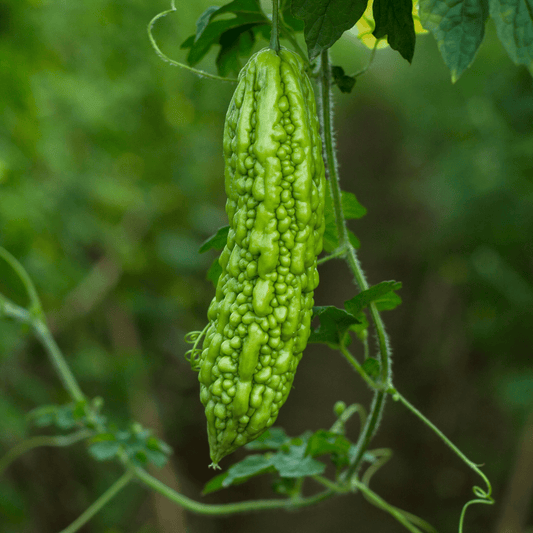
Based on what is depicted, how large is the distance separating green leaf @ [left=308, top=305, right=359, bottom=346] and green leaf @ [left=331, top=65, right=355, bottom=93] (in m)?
0.39

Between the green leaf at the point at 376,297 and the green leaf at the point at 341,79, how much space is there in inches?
13.9

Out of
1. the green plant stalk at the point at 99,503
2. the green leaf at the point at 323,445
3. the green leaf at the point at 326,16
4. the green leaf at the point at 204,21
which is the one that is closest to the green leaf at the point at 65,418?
the green plant stalk at the point at 99,503

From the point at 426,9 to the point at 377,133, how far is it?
28.0ft

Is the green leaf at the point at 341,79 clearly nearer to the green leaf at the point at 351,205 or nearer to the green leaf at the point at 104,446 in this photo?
the green leaf at the point at 351,205

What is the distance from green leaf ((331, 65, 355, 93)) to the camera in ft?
2.93

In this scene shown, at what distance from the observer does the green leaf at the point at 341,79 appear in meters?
0.89

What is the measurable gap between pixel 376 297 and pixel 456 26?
1.35 feet

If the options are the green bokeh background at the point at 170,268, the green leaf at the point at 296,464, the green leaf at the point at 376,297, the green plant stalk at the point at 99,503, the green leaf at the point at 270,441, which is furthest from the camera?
the green bokeh background at the point at 170,268

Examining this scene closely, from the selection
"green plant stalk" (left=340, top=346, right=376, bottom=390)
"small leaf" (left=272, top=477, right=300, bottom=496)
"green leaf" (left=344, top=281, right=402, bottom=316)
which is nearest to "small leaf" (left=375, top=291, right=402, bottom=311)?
"green leaf" (left=344, top=281, right=402, bottom=316)

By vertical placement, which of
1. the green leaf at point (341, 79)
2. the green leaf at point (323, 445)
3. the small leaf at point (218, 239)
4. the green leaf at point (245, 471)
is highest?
the green leaf at point (341, 79)

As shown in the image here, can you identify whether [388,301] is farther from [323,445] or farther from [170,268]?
[170,268]

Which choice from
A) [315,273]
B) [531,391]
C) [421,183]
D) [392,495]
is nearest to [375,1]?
[315,273]

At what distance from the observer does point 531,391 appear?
117 inches

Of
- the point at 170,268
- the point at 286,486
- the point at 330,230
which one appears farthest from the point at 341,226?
the point at 170,268
